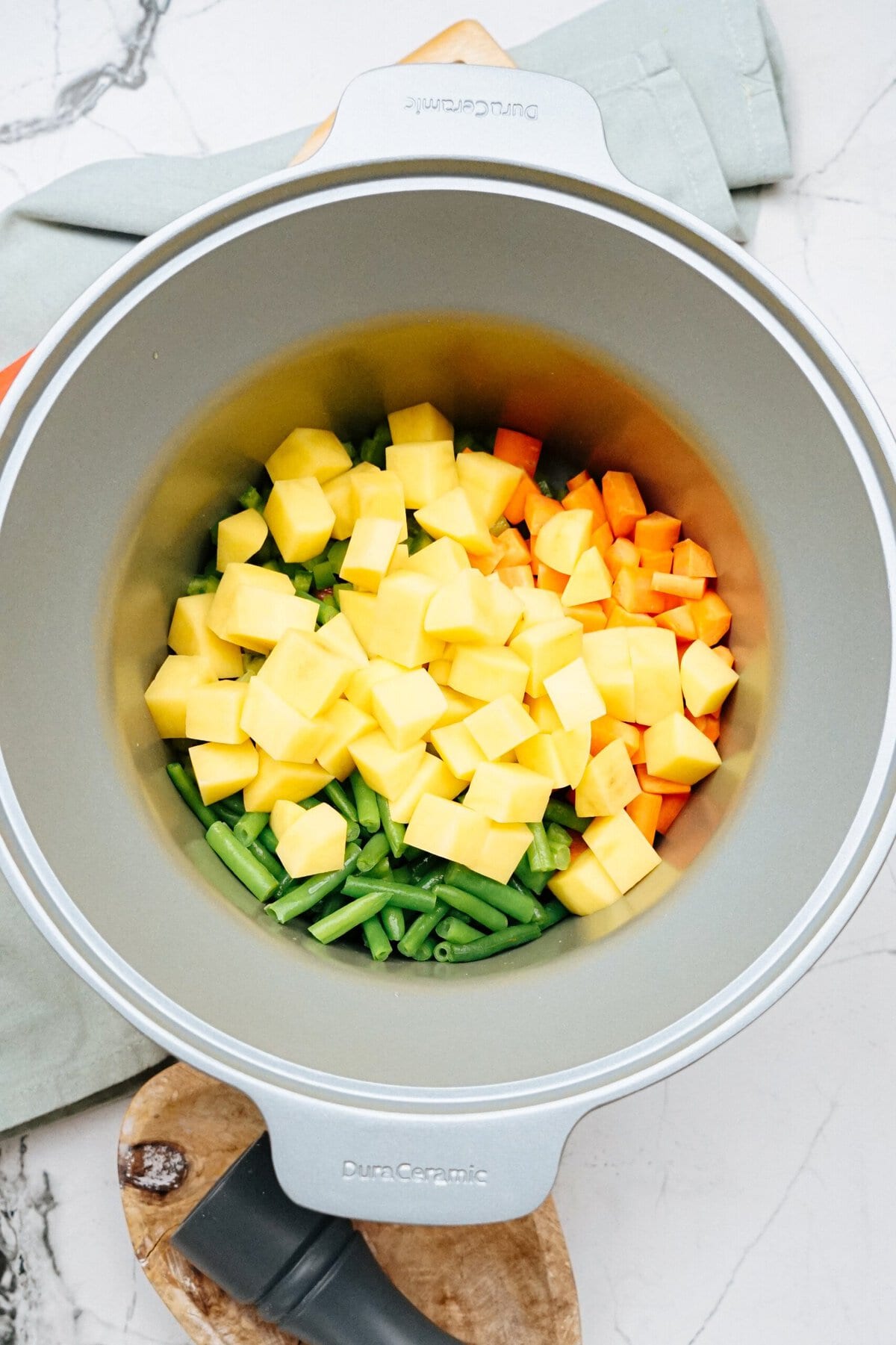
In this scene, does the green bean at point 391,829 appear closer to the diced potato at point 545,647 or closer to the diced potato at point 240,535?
the diced potato at point 545,647

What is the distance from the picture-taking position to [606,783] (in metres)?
1.23

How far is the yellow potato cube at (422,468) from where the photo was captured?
4.24 feet

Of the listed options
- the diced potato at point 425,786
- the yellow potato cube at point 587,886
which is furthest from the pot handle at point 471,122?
the yellow potato cube at point 587,886

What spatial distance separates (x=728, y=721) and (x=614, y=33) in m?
1.08

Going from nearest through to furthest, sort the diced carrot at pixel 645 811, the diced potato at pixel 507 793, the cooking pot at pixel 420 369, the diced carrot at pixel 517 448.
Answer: the cooking pot at pixel 420 369
the diced potato at pixel 507 793
the diced carrot at pixel 645 811
the diced carrot at pixel 517 448

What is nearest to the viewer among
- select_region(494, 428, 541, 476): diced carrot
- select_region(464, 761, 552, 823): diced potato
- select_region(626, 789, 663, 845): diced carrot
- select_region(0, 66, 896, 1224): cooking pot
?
select_region(0, 66, 896, 1224): cooking pot

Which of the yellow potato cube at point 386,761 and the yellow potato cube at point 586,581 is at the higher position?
the yellow potato cube at point 586,581

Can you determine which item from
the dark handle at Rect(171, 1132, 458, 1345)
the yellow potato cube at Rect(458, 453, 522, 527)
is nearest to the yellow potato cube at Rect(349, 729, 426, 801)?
the yellow potato cube at Rect(458, 453, 522, 527)

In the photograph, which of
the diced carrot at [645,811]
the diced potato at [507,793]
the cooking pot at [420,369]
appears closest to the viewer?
the cooking pot at [420,369]

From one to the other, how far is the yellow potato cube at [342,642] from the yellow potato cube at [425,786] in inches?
6.0

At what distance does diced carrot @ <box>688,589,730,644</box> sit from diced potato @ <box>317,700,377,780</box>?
1.45 feet

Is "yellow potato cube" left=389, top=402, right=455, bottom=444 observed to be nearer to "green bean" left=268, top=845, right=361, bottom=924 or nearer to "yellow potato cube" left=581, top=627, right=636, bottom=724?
"yellow potato cube" left=581, top=627, right=636, bottom=724

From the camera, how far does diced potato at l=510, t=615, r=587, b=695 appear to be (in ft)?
3.99

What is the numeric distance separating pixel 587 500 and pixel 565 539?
91 millimetres
